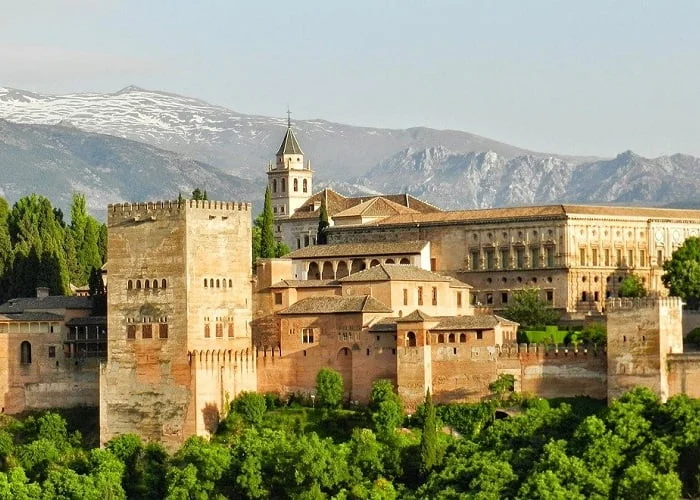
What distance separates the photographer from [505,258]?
92.8 meters

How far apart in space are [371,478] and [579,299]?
23153 millimetres

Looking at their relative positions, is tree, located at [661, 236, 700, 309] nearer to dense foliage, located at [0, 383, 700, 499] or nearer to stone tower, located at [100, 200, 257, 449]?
dense foliage, located at [0, 383, 700, 499]

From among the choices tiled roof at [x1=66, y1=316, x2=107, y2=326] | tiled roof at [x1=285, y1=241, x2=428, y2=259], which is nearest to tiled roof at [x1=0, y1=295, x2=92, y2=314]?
tiled roof at [x1=66, y1=316, x2=107, y2=326]

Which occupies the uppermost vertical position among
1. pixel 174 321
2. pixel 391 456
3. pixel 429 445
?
pixel 174 321

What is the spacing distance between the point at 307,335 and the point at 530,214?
61.7 ft

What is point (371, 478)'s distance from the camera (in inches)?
2758

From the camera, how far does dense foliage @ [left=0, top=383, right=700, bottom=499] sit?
64.8m

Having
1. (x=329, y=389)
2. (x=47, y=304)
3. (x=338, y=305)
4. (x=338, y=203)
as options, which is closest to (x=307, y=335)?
(x=338, y=305)

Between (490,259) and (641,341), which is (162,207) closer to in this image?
(641,341)

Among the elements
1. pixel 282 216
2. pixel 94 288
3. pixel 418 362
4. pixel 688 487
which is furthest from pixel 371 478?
pixel 282 216

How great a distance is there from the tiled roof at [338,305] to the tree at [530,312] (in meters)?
8.57

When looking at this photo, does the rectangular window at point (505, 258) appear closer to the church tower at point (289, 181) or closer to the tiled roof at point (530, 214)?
the tiled roof at point (530, 214)

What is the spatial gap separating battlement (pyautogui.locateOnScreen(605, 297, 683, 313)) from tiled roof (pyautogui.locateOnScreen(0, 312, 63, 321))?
76.0 ft

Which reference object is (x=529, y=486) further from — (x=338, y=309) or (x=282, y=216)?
(x=282, y=216)
